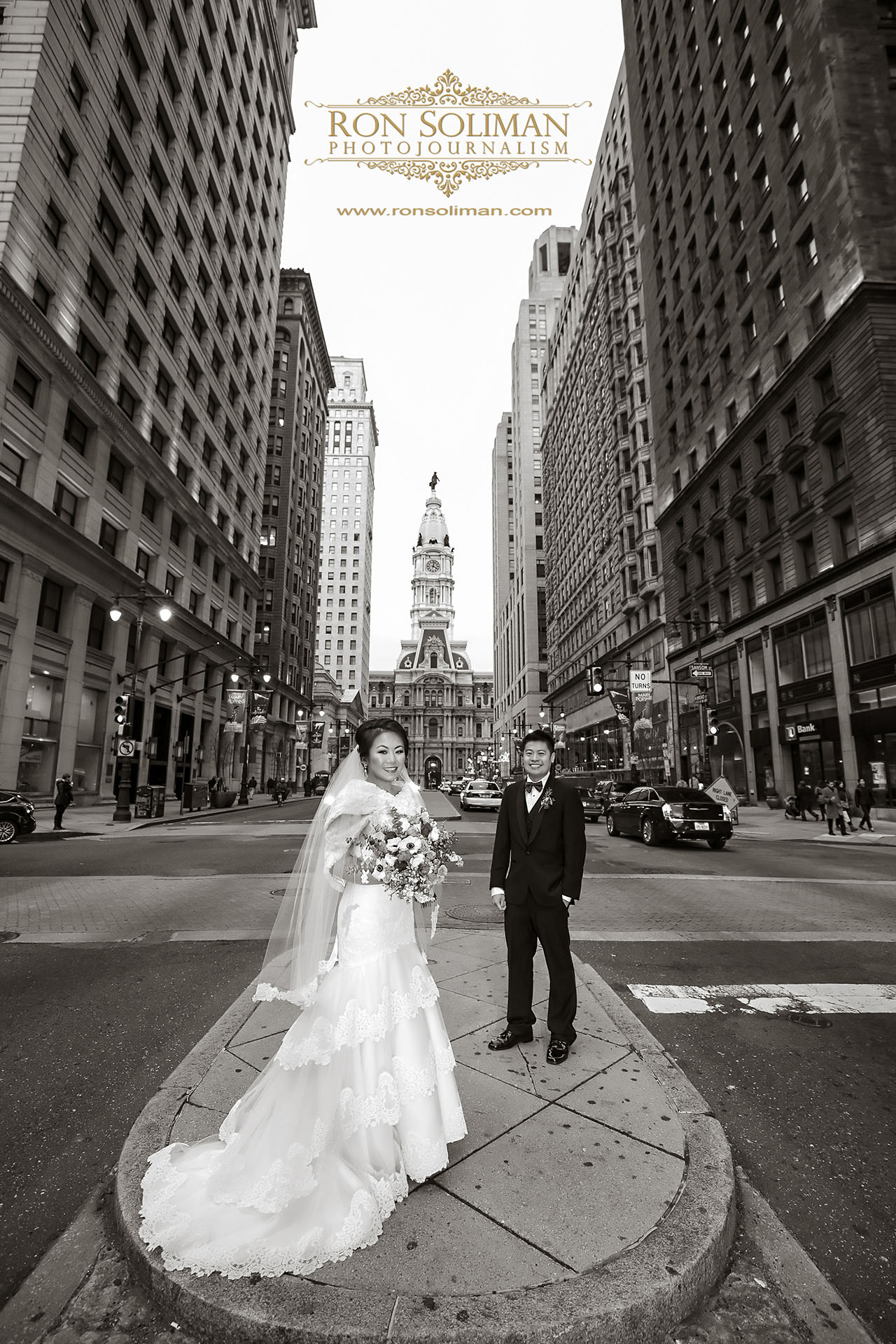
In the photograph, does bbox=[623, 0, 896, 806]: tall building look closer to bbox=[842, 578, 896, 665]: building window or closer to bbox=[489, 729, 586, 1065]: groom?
bbox=[842, 578, 896, 665]: building window

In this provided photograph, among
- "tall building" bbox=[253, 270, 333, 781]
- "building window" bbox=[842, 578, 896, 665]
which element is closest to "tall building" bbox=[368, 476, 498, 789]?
"tall building" bbox=[253, 270, 333, 781]

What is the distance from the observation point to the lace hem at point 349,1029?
10.2 ft

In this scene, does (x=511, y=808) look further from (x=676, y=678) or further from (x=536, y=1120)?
(x=676, y=678)

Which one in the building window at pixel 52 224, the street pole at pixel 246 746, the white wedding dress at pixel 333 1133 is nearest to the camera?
the white wedding dress at pixel 333 1133

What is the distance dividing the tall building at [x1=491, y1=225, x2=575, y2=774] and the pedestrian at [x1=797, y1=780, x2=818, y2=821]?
58272 millimetres

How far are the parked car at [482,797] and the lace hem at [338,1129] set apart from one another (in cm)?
3311

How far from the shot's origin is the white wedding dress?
8.59 ft

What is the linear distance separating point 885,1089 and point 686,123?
57991 mm

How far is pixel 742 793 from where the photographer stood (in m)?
36.1

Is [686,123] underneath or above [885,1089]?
above

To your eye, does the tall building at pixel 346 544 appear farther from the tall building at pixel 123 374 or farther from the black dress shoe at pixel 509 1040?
the black dress shoe at pixel 509 1040

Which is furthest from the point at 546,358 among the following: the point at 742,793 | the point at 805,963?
the point at 805,963

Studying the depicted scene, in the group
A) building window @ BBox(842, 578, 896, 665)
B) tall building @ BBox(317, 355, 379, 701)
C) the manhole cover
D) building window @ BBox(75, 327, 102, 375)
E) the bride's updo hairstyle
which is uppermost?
tall building @ BBox(317, 355, 379, 701)

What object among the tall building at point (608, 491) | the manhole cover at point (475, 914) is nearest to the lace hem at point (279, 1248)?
the manhole cover at point (475, 914)
